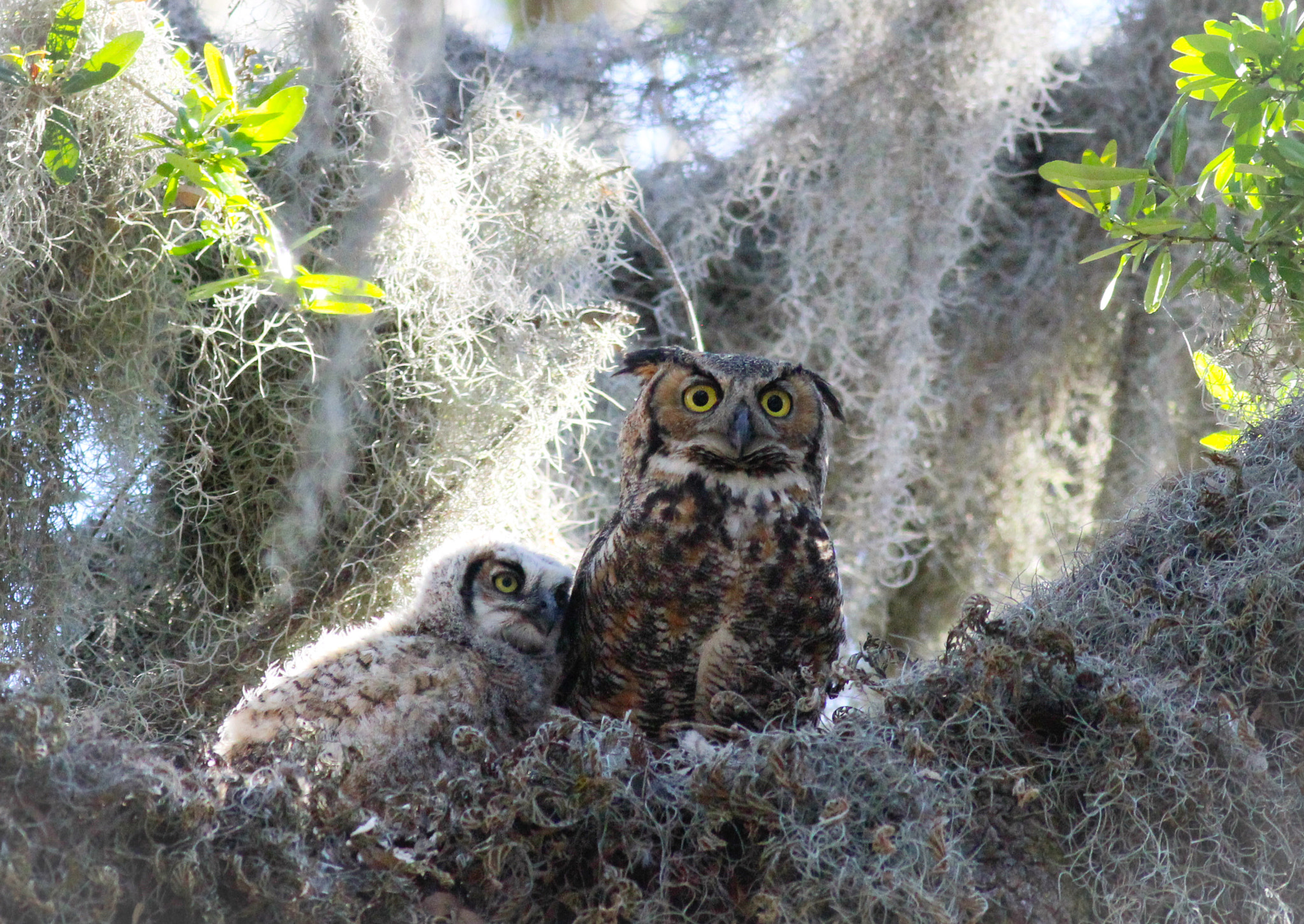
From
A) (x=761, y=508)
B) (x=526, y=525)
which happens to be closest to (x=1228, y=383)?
(x=761, y=508)

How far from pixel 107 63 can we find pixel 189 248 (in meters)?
0.22

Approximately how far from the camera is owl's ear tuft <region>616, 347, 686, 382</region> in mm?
1692

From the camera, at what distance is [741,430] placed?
1569 millimetres

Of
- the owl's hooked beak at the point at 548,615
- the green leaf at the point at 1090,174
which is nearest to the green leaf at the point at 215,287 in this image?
the owl's hooked beak at the point at 548,615

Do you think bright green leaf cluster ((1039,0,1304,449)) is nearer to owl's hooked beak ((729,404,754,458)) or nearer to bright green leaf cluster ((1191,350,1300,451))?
bright green leaf cluster ((1191,350,1300,451))

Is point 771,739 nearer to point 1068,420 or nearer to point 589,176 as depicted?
point 589,176

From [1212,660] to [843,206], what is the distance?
141 cm

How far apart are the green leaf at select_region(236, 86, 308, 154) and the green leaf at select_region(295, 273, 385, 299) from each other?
0.15m

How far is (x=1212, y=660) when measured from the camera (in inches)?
48.3

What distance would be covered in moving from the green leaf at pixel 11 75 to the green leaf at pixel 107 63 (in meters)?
0.04

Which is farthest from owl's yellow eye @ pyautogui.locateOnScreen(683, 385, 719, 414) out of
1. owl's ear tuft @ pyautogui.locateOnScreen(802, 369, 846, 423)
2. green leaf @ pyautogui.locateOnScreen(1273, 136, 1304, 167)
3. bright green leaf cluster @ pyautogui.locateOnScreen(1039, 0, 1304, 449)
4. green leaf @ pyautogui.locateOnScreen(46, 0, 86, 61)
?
green leaf @ pyautogui.locateOnScreen(46, 0, 86, 61)

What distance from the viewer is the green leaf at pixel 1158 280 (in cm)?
144

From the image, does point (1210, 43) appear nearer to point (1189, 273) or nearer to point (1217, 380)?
point (1189, 273)

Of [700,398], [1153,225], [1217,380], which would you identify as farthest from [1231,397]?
[700,398]
